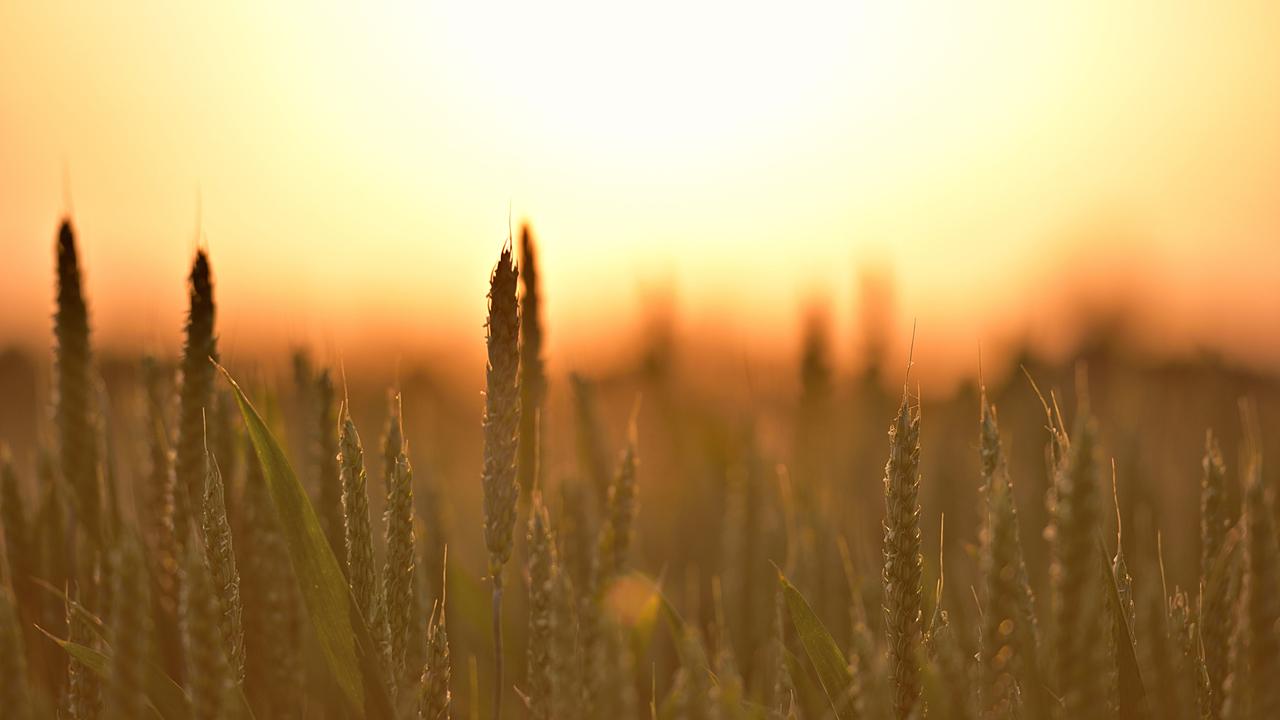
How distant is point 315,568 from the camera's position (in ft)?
4.51

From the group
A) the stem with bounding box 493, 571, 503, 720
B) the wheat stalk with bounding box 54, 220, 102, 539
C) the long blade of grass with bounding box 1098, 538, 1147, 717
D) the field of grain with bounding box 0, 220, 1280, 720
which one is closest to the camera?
the field of grain with bounding box 0, 220, 1280, 720

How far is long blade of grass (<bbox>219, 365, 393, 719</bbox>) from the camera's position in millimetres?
1344

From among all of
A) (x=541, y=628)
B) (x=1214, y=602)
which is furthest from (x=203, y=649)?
(x=1214, y=602)

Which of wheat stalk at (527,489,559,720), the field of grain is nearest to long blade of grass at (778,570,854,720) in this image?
the field of grain

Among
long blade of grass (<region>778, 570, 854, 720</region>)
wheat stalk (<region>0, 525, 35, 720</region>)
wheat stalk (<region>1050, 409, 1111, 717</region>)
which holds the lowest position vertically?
long blade of grass (<region>778, 570, 854, 720</region>)

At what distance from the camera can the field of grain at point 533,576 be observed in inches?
40.9

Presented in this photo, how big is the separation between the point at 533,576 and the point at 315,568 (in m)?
0.37

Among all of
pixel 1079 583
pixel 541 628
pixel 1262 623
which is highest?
pixel 1079 583

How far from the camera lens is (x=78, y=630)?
146cm

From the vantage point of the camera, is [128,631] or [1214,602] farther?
[1214,602]

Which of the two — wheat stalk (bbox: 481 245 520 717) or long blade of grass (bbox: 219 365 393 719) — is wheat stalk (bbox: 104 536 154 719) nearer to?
long blade of grass (bbox: 219 365 393 719)

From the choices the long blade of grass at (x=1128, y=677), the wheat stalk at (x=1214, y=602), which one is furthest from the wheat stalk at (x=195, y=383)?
the wheat stalk at (x=1214, y=602)

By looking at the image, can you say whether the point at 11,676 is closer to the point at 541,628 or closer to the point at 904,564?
the point at 541,628

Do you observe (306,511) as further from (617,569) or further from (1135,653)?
(1135,653)
